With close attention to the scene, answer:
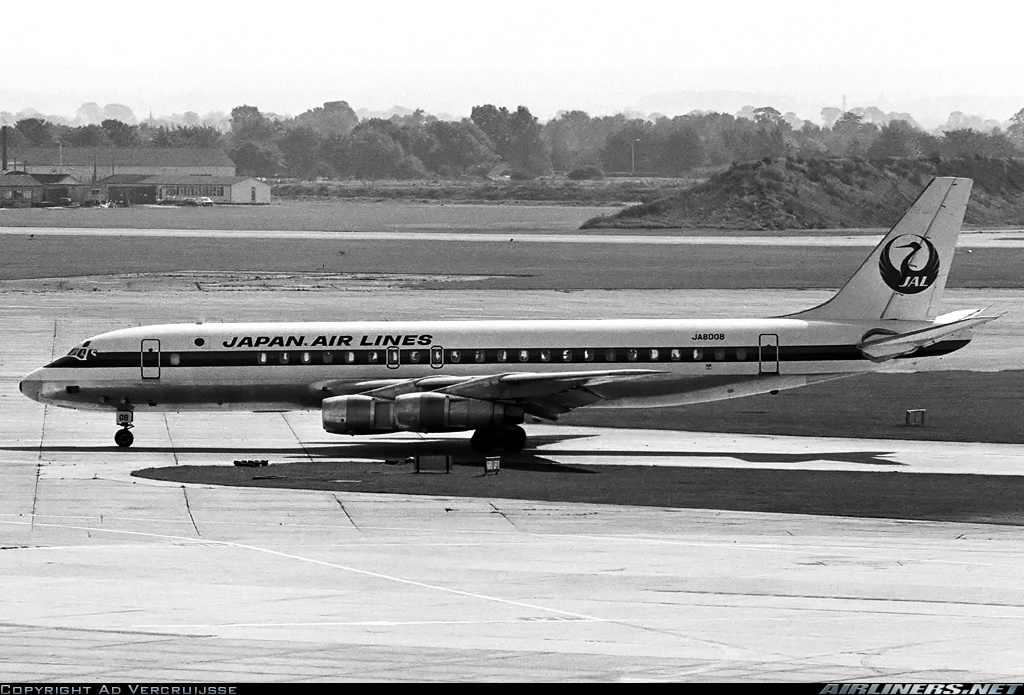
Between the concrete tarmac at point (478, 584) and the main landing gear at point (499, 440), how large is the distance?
1.45 m

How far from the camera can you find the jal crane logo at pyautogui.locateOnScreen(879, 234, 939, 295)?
44875mm

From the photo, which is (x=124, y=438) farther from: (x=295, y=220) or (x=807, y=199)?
(x=295, y=220)

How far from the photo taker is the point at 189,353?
143 ft

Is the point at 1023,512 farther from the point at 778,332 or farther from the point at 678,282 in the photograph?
the point at 678,282

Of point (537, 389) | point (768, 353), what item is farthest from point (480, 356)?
point (768, 353)

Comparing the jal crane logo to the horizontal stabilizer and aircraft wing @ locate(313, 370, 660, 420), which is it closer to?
the horizontal stabilizer

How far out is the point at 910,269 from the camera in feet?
148

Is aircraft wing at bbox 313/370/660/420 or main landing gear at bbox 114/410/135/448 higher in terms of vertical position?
aircraft wing at bbox 313/370/660/420

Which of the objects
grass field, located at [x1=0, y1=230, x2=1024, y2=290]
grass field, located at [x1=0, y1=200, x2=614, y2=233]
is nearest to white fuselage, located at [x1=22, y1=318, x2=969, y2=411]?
grass field, located at [x1=0, y1=230, x2=1024, y2=290]

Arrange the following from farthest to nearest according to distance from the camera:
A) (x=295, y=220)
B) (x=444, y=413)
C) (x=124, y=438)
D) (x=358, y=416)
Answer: (x=295, y=220)
(x=124, y=438)
(x=444, y=413)
(x=358, y=416)

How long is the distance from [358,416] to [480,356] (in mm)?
4875

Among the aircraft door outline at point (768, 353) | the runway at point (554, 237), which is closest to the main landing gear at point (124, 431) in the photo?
the aircraft door outline at point (768, 353)

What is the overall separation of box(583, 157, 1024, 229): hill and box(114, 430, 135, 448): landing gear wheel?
108506mm

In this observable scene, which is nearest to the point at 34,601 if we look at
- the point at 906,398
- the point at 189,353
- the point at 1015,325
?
the point at 189,353
